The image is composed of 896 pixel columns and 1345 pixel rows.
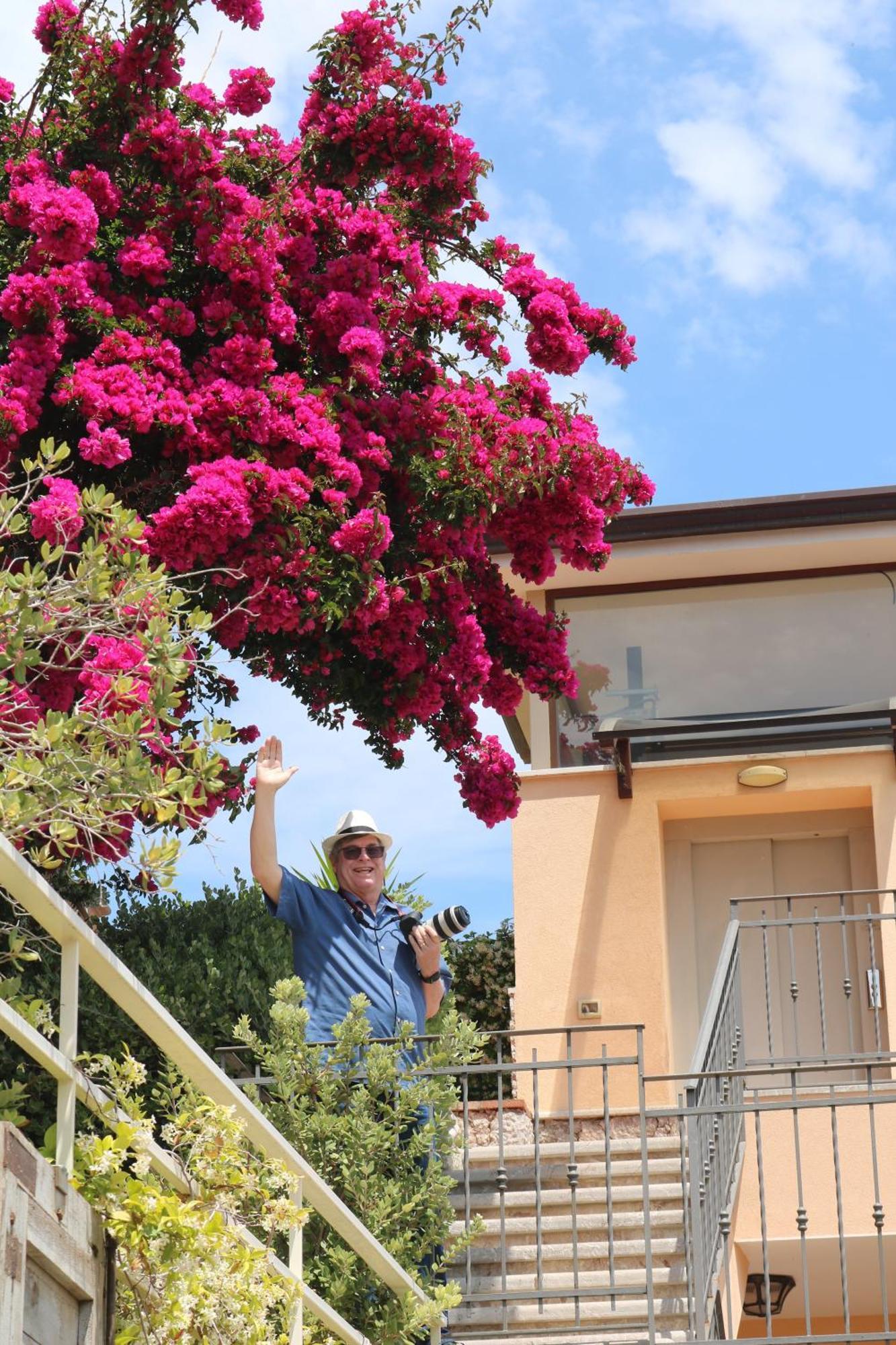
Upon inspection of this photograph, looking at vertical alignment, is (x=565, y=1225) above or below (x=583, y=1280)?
above

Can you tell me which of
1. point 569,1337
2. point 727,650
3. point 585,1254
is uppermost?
point 727,650

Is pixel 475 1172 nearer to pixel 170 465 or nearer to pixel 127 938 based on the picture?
pixel 127 938

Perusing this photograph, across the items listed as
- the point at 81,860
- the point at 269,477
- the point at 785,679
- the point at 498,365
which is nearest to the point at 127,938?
the point at 81,860

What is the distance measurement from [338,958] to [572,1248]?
76.1 inches

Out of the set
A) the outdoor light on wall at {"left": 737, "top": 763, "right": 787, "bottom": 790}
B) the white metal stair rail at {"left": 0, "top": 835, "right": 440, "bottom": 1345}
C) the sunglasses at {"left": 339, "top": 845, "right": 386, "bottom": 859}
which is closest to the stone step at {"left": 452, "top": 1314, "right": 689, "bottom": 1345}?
the sunglasses at {"left": 339, "top": 845, "right": 386, "bottom": 859}

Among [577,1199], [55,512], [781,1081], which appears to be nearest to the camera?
[55,512]

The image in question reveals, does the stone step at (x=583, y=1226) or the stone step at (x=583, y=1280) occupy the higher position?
the stone step at (x=583, y=1226)

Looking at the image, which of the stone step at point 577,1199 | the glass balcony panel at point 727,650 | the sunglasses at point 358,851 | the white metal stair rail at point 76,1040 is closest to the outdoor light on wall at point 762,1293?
the stone step at point 577,1199

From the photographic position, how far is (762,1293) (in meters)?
12.0

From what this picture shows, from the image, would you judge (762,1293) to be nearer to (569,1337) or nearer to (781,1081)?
(781,1081)

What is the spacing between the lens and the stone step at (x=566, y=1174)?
9.19 metres

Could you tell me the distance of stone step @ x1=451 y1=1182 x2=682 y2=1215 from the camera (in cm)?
906

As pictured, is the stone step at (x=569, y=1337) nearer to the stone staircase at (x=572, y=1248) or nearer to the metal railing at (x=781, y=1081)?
the stone staircase at (x=572, y=1248)

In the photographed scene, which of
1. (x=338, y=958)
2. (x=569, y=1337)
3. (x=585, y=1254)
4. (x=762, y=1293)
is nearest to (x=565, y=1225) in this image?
(x=585, y=1254)
